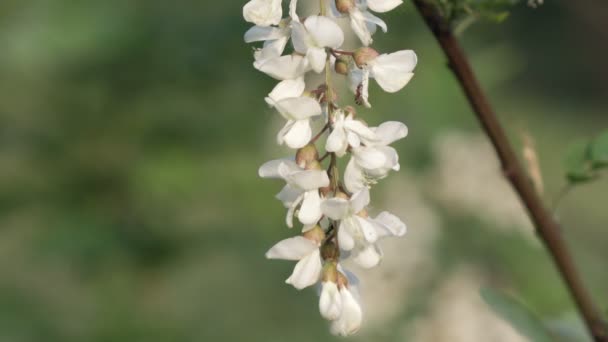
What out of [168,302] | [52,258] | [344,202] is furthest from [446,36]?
[168,302]

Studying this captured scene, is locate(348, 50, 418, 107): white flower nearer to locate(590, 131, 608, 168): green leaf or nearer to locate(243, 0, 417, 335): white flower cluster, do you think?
locate(243, 0, 417, 335): white flower cluster

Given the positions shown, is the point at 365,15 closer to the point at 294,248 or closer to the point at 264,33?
the point at 264,33

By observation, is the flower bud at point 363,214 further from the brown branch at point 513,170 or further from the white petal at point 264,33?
the brown branch at point 513,170

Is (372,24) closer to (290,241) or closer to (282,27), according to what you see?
(282,27)

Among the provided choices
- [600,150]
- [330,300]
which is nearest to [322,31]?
[330,300]

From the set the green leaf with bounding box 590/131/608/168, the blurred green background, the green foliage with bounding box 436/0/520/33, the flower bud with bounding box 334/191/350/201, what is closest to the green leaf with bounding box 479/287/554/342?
the green leaf with bounding box 590/131/608/168
